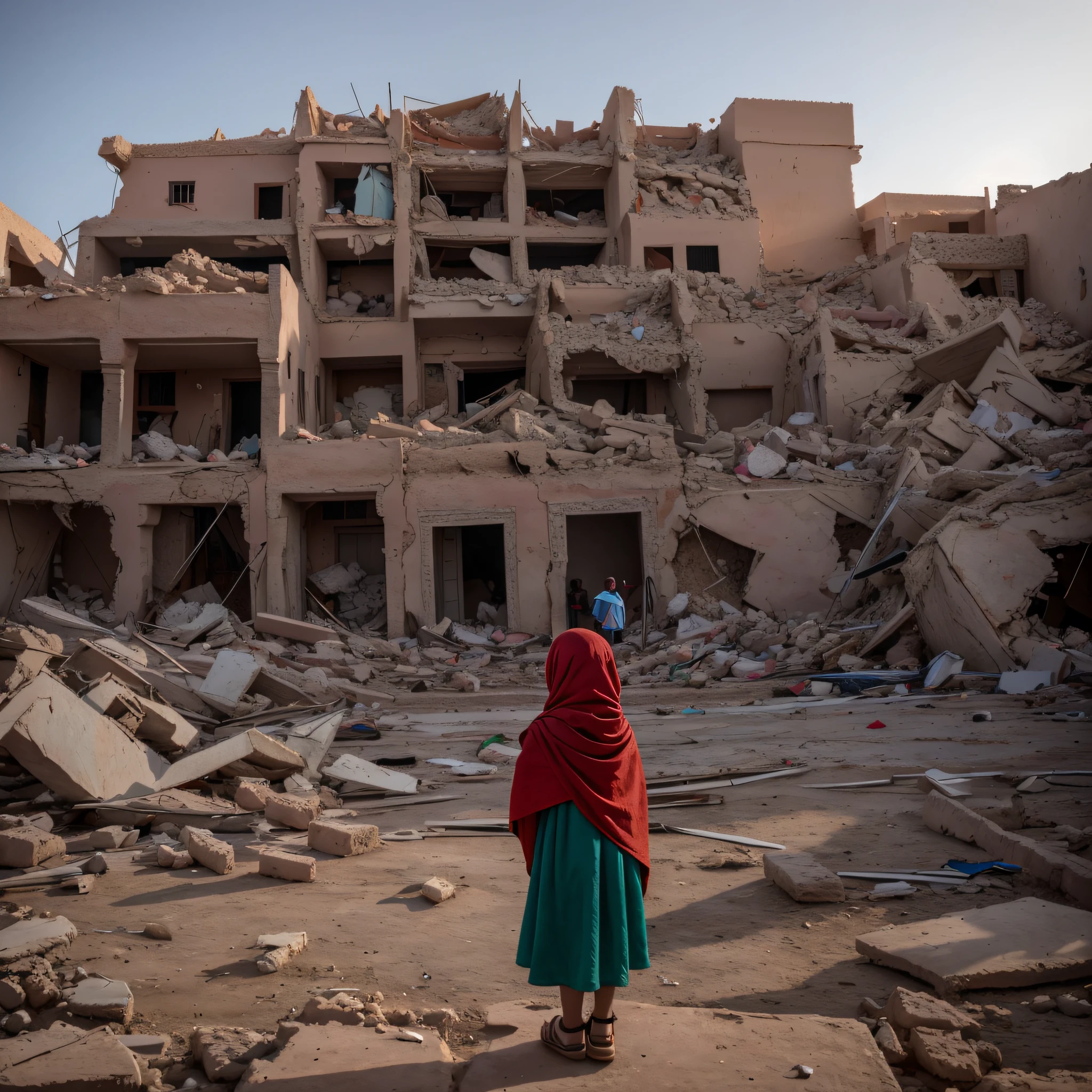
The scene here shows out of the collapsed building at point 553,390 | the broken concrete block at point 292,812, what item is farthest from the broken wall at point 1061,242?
the broken concrete block at point 292,812

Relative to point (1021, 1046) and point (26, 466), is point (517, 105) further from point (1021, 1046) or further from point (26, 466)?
point (1021, 1046)

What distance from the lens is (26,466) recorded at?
17594 mm

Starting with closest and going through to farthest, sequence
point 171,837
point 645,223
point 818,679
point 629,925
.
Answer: point 629,925 < point 171,837 < point 818,679 < point 645,223

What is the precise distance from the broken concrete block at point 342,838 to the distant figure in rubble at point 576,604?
10.7 meters

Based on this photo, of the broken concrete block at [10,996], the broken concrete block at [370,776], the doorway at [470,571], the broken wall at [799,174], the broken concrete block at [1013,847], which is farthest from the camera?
the broken wall at [799,174]

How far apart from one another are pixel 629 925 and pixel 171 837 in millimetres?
4049

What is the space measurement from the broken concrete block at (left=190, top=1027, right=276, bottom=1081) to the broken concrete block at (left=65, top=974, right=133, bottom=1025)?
11.0 inches

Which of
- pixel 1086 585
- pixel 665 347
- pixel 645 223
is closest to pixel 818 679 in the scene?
pixel 1086 585

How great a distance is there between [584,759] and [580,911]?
48 centimetres

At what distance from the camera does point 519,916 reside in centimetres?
448

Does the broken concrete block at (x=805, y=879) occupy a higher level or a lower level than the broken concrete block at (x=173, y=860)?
lower

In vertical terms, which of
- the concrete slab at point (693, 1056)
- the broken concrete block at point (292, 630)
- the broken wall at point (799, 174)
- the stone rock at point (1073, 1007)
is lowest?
the stone rock at point (1073, 1007)

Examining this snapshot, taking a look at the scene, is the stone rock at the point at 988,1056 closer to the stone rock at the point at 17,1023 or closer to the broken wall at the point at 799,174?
the stone rock at the point at 17,1023

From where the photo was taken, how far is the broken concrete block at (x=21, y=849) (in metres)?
5.14
